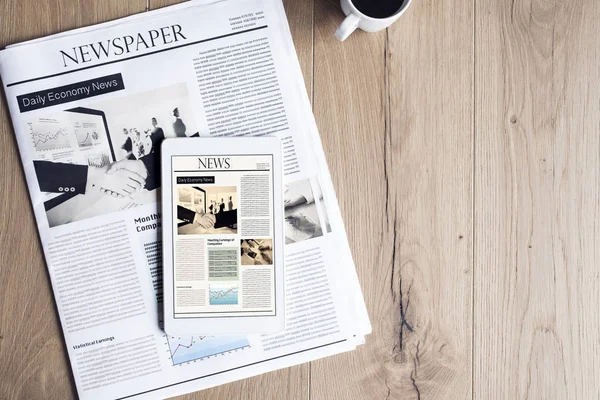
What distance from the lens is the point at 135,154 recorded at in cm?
53

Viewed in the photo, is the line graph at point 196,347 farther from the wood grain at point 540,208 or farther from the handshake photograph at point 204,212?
the wood grain at point 540,208

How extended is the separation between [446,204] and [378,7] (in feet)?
0.67

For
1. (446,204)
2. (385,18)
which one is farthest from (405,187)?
(385,18)

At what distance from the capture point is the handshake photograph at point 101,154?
527mm

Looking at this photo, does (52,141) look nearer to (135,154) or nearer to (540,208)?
(135,154)

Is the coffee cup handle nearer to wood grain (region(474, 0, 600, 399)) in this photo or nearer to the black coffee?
the black coffee

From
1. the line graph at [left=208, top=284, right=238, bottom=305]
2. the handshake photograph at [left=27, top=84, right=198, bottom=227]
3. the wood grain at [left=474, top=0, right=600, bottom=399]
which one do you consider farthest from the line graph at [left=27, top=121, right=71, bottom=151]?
the wood grain at [left=474, top=0, right=600, bottom=399]

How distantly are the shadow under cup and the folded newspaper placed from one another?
3.2 inches

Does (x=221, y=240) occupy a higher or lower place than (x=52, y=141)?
lower

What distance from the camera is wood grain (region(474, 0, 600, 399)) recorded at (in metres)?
0.54

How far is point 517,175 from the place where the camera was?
0.55 metres

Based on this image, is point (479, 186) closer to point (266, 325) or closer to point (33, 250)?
point (266, 325)

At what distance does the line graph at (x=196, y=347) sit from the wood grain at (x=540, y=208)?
0.85 feet

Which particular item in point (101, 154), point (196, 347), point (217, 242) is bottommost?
point (196, 347)
